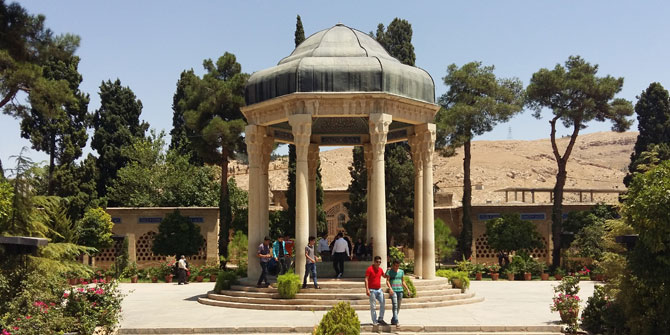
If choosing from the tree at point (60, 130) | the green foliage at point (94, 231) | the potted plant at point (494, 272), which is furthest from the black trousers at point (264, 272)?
the tree at point (60, 130)

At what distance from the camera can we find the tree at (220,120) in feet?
119

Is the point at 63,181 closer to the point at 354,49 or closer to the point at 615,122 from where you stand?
the point at 354,49

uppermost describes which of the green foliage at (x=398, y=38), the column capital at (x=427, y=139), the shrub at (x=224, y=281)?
the green foliage at (x=398, y=38)

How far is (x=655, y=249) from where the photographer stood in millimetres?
11734

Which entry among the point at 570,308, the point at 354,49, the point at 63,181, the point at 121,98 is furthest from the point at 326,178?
the point at 570,308

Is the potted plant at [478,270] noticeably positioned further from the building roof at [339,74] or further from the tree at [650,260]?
the tree at [650,260]

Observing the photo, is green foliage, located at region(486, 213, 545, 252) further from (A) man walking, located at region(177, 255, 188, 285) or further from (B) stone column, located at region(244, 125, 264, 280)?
(B) stone column, located at region(244, 125, 264, 280)

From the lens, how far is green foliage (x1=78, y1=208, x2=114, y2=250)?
36219 mm

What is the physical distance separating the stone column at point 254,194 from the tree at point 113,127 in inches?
1170

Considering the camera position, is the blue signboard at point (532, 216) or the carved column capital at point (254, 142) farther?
the blue signboard at point (532, 216)

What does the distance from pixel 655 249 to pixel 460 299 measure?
8.47 m

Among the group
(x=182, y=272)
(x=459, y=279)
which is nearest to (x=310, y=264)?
(x=459, y=279)

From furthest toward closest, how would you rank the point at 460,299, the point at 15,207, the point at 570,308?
the point at 460,299, the point at 15,207, the point at 570,308

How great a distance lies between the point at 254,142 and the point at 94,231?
18.6 metres
